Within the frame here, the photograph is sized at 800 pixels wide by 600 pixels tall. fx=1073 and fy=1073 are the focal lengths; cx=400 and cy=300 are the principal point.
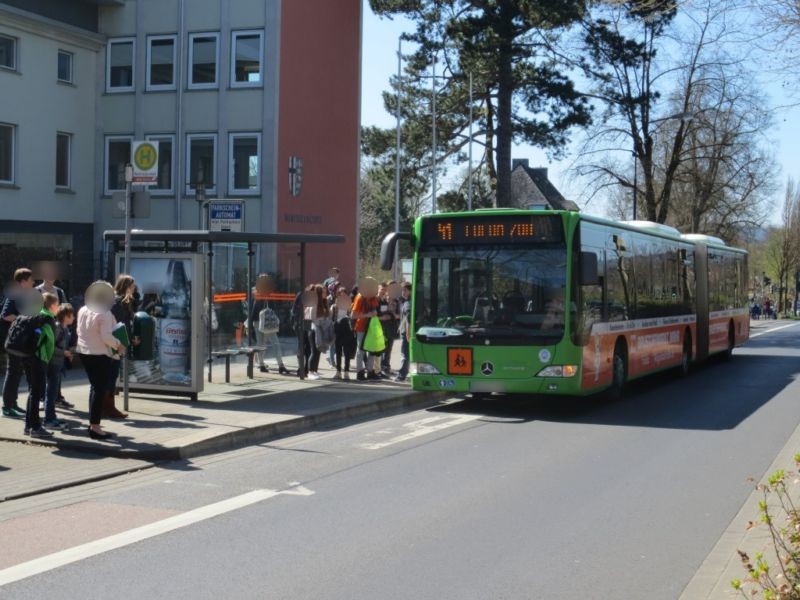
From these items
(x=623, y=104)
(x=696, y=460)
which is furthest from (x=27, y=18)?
(x=696, y=460)

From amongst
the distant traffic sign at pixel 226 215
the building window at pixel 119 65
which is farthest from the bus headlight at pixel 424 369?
the building window at pixel 119 65

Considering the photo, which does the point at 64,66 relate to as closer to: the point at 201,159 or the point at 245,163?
the point at 201,159

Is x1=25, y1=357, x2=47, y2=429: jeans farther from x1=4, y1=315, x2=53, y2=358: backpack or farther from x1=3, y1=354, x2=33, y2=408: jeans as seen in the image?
x1=3, y1=354, x2=33, y2=408: jeans

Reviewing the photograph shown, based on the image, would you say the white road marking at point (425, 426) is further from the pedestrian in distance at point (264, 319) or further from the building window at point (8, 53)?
the building window at point (8, 53)

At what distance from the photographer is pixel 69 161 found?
3447cm

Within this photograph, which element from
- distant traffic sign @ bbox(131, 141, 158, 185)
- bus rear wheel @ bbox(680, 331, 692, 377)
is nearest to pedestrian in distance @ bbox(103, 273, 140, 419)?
distant traffic sign @ bbox(131, 141, 158, 185)

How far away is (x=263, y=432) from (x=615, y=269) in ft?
22.5

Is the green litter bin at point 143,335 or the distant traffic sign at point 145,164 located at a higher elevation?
the distant traffic sign at point 145,164

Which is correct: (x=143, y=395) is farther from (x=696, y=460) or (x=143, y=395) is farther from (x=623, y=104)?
(x=623, y=104)

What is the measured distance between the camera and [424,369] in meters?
15.2

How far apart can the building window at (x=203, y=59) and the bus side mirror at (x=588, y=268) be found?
71.8 ft

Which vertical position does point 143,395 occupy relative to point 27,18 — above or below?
below

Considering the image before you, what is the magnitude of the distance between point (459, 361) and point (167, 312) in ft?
13.2

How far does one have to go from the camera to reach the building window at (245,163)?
111 feet
